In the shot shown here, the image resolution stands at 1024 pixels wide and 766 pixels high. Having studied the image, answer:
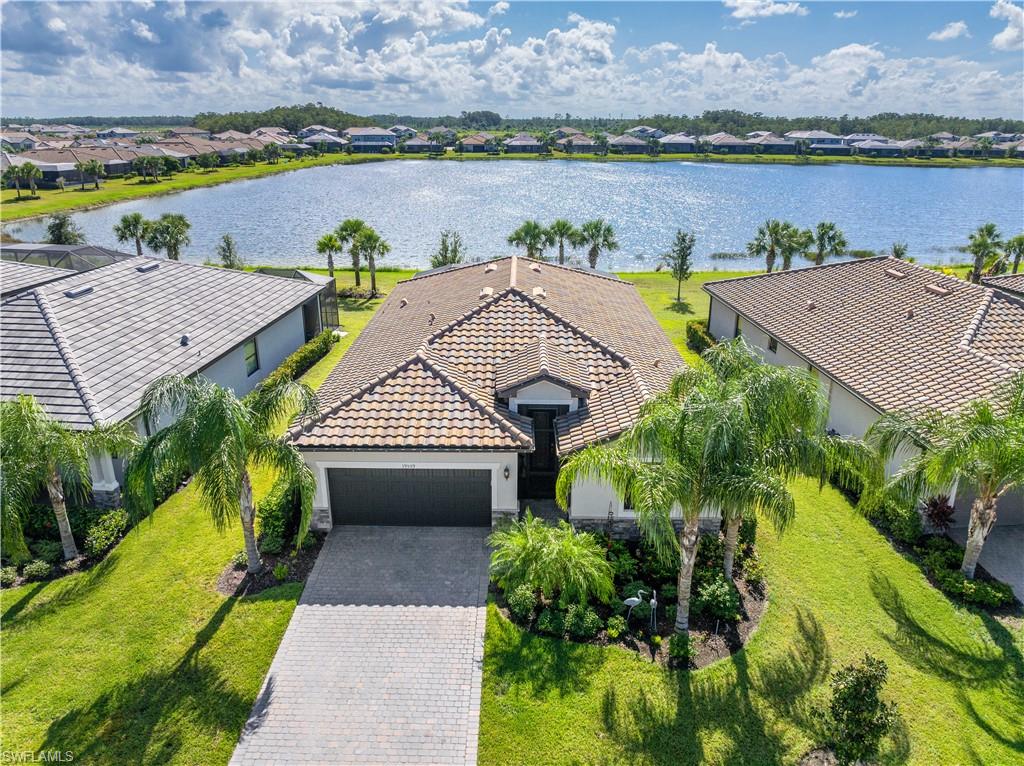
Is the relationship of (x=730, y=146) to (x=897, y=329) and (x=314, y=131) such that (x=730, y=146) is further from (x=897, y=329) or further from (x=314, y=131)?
(x=897, y=329)

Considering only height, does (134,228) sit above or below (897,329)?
above

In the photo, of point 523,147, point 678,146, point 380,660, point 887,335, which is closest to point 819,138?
point 678,146

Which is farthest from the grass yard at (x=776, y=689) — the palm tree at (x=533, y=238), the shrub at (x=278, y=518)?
the palm tree at (x=533, y=238)

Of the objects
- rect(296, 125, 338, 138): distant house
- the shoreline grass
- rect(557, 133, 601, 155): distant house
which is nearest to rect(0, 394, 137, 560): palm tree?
the shoreline grass

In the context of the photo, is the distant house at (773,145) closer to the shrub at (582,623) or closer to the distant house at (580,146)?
the distant house at (580,146)

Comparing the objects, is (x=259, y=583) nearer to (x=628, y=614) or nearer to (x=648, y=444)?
(x=628, y=614)

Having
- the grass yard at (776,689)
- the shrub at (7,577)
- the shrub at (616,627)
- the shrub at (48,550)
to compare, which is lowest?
the grass yard at (776,689)

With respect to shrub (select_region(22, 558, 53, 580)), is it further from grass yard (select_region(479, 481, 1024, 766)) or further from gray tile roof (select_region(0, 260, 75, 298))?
gray tile roof (select_region(0, 260, 75, 298))
